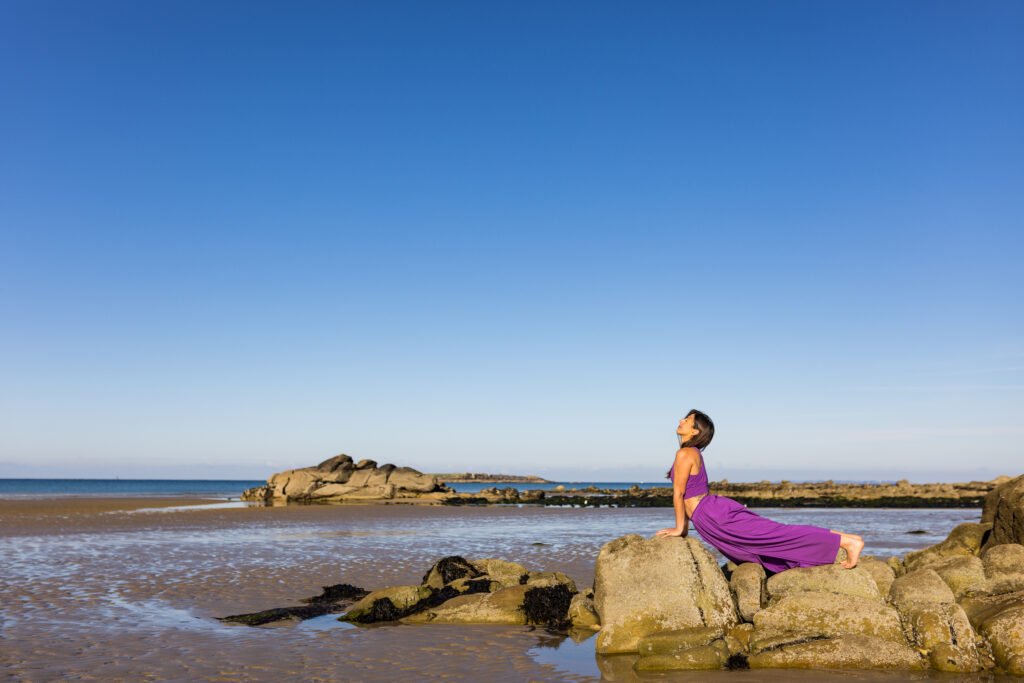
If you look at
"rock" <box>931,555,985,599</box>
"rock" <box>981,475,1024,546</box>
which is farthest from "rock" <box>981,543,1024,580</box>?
"rock" <box>981,475,1024,546</box>

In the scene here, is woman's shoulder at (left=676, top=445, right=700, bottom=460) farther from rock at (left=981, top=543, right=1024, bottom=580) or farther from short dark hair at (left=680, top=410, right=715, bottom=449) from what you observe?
rock at (left=981, top=543, right=1024, bottom=580)

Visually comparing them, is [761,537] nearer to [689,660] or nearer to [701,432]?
[701,432]

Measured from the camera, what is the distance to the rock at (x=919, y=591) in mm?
10102

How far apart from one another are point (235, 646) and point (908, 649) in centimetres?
856

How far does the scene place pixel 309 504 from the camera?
201ft

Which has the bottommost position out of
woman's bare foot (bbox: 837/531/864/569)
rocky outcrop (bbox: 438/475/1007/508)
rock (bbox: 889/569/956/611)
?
rocky outcrop (bbox: 438/475/1007/508)

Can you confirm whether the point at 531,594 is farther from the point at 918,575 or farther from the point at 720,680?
the point at 918,575

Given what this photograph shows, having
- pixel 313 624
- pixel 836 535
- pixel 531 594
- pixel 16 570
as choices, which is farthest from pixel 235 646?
pixel 16 570

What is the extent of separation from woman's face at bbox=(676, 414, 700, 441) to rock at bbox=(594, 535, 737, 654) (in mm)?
1429

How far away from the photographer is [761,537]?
441 inches

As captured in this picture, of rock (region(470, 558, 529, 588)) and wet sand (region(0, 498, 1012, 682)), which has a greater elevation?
rock (region(470, 558, 529, 588))

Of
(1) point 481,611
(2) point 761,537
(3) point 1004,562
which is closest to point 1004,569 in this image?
(3) point 1004,562

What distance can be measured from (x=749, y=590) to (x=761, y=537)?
808 mm

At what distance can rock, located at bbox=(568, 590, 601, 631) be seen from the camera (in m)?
12.2
